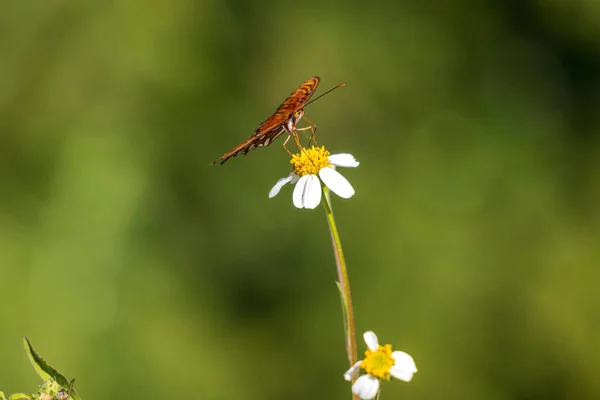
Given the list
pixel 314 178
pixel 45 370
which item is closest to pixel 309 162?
pixel 314 178

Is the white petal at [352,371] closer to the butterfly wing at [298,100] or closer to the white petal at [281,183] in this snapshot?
the white petal at [281,183]

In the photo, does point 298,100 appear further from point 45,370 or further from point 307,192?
point 45,370

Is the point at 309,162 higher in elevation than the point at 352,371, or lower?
higher

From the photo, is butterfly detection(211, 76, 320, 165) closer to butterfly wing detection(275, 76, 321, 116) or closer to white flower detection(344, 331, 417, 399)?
butterfly wing detection(275, 76, 321, 116)

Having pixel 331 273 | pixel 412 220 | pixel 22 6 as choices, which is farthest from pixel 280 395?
pixel 22 6

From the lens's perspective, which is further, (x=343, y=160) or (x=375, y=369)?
(x=343, y=160)

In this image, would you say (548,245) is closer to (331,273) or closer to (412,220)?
(412,220)

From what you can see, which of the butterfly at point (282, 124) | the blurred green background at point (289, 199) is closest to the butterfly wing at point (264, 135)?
the butterfly at point (282, 124)
